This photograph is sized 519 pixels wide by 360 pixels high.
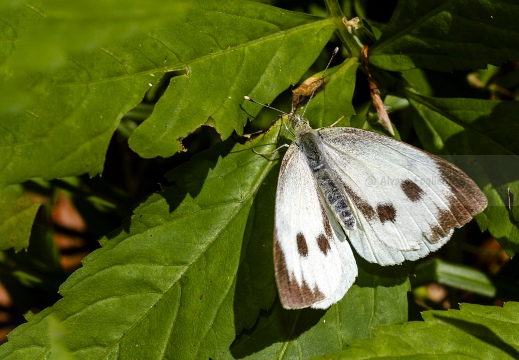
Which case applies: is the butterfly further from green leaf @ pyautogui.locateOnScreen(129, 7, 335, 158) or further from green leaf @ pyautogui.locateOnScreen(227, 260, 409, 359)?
green leaf @ pyautogui.locateOnScreen(129, 7, 335, 158)

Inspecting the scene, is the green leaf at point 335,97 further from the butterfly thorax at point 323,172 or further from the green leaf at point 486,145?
the green leaf at point 486,145

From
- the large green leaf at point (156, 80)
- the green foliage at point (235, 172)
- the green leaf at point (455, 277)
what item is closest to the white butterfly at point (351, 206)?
the green foliage at point (235, 172)

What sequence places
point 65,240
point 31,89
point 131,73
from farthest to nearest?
1. point 65,240
2. point 131,73
3. point 31,89

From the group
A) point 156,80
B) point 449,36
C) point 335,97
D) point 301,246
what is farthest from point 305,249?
point 449,36

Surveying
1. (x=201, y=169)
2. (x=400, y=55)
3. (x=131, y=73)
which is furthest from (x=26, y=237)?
(x=400, y=55)

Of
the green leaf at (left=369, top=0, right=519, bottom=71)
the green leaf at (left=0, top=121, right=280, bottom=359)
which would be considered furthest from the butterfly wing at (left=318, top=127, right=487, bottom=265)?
the green leaf at (left=0, top=121, right=280, bottom=359)

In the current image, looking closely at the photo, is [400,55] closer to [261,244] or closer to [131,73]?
[261,244]
